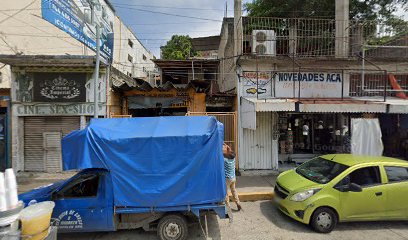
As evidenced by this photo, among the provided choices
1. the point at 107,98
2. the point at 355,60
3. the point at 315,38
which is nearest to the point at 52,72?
the point at 107,98

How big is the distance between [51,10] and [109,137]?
160 inches

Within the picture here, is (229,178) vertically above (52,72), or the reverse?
(52,72)

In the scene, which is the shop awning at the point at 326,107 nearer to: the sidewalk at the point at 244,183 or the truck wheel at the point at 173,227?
the sidewalk at the point at 244,183

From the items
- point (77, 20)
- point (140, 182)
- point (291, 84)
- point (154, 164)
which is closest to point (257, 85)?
point (291, 84)

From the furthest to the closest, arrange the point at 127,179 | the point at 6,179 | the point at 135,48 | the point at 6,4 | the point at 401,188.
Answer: the point at 135,48 → the point at 6,4 → the point at 401,188 → the point at 127,179 → the point at 6,179

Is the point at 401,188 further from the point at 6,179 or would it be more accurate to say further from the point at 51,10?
the point at 51,10

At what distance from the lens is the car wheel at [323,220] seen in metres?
5.04

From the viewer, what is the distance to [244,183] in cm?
800

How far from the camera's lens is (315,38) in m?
10.4

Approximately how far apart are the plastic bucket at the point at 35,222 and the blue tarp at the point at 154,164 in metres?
0.97

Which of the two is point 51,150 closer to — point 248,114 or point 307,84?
point 248,114

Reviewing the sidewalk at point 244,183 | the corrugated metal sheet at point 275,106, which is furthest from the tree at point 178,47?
the corrugated metal sheet at point 275,106

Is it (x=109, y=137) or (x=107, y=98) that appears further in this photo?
(x=107, y=98)

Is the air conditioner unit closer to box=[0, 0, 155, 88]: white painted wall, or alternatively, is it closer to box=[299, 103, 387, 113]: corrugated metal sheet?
box=[299, 103, 387, 113]: corrugated metal sheet
